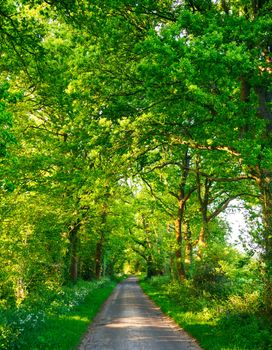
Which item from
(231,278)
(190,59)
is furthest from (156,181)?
(190,59)

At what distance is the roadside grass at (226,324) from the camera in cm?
1140

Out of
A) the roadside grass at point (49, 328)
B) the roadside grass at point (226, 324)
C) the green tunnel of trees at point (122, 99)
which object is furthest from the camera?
the roadside grass at point (226, 324)

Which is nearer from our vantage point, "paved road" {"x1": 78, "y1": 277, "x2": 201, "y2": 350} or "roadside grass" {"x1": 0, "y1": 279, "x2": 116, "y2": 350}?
"roadside grass" {"x1": 0, "y1": 279, "x2": 116, "y2": 350}

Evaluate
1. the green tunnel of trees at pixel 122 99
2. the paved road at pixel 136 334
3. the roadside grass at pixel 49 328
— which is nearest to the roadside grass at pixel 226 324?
the paved road at pixel 136 334

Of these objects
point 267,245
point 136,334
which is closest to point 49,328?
point 136,334

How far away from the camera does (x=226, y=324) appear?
1410 cm

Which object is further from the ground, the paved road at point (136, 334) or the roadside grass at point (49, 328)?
the roadside grass at point (49, 328)

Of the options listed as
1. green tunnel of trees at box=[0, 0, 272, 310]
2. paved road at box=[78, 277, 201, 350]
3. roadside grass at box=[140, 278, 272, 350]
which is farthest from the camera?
paved road at box=[78, 277, 201, 350]

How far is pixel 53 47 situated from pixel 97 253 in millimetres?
32387

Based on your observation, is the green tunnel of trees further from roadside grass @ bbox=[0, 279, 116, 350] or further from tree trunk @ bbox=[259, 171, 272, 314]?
roadside grass @ bbox=[0, 279, 116, 350]

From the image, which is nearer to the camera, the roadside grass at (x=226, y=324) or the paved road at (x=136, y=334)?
the roadside grass at (x=226, y=324)

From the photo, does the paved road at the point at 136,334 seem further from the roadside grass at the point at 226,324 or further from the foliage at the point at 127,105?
the foliage at the point at 127,105

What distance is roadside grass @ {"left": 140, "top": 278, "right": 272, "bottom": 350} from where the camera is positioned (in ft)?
37.4

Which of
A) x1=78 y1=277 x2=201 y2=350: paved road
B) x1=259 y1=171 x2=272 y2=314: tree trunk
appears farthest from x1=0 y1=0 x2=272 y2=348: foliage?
x1=78 y1=277 x2=201 y2=350: paved road
